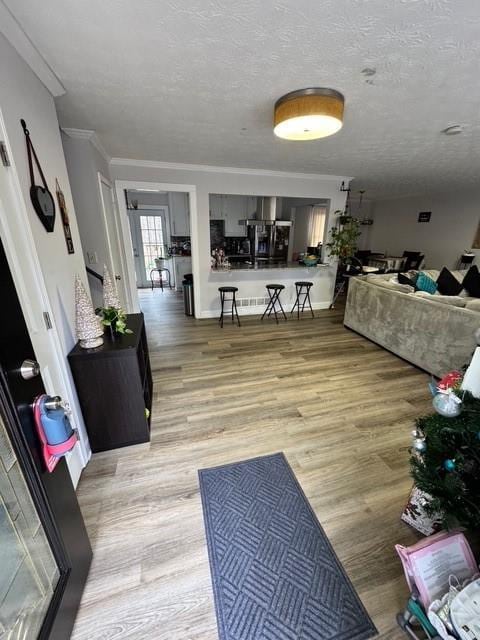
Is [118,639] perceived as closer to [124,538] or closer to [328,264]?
[124,538]

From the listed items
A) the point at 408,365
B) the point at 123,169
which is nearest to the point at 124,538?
the point at 408,365

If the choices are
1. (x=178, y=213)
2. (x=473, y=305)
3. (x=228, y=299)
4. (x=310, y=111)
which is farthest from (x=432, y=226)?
(x=310, y=111)

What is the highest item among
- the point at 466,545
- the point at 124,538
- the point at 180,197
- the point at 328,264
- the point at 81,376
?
the point at 180,197

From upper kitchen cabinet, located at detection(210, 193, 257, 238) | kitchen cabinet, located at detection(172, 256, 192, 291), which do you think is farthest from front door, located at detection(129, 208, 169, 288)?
upper kitchen cabinet, located at detection(210, 193, 257, 238)

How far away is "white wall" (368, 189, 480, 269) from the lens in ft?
20.6

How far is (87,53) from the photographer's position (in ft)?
4.71

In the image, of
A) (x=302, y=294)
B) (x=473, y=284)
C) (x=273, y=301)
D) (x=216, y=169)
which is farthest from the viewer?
(x=302, y=294)

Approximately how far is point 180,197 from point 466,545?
286 inches

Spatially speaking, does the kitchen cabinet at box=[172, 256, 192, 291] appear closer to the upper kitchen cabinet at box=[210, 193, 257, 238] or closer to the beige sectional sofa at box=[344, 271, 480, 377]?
the upper kitchen cabinet at box=[210, 193, 257, 238]

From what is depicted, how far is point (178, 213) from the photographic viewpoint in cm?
675

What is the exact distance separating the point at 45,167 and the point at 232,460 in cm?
Result: 228

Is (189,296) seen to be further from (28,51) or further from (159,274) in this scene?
(28,51)

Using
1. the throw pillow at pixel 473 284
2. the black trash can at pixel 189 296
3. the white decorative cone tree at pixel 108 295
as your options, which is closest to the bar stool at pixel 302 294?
the black trash can at pixel 189 296

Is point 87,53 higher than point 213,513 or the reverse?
higher
